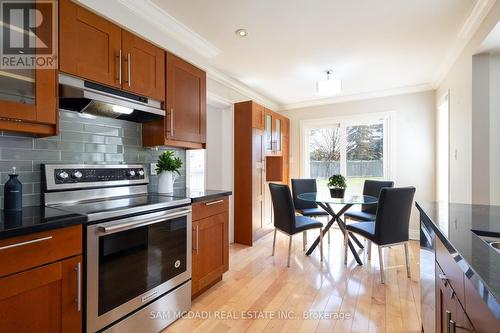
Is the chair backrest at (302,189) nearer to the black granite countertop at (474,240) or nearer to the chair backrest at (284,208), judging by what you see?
the chair backrest at (284,208)

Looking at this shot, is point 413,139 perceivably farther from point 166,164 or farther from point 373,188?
point 166,164

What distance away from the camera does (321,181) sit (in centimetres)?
480

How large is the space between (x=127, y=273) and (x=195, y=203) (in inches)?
27.8

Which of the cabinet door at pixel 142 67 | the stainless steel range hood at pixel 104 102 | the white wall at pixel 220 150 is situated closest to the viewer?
the stainless steel range hood at pixel 104 102

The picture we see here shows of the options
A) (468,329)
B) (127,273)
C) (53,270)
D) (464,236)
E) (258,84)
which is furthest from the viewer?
(258,84)

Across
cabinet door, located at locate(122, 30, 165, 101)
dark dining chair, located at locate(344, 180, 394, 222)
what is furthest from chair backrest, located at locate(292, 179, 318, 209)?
cabinet door, located at locate(122, 30, 165, 101)

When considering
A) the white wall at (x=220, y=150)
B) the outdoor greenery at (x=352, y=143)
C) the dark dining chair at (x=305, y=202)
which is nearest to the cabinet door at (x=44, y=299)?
the white wall at (x=220, y=150)

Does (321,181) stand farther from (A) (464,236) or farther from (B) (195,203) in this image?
(A) (464,236)

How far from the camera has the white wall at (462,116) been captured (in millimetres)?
2126

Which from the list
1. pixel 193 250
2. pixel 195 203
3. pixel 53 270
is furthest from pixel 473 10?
pixel 53 270

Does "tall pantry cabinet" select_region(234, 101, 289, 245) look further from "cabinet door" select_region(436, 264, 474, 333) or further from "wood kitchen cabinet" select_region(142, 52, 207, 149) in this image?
"cabinet door" select_region(436, 264, 474, 333)

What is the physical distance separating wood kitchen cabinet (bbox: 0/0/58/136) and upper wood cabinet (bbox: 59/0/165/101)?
0.11 m

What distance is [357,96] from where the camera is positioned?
4336 millimetres

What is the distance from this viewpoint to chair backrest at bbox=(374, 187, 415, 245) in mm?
2355
